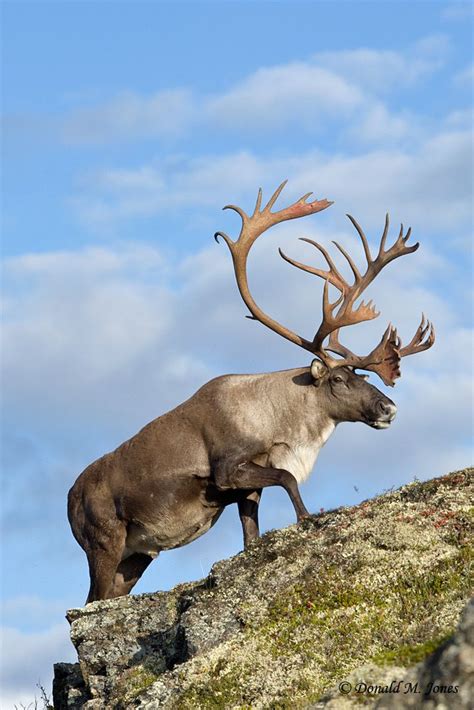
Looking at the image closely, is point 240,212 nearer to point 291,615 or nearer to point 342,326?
point 342,326

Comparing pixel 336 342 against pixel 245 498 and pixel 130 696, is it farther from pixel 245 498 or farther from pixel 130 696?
pixel 130 696

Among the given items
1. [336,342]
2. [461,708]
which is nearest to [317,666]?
[461,708]

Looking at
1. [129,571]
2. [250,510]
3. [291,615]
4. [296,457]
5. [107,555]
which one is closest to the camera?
[291,615]

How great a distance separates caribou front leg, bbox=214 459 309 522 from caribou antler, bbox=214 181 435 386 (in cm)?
174

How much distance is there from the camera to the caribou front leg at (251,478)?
13.6 m

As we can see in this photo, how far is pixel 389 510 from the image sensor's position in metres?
11.2

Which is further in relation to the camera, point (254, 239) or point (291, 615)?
point (254, 239)

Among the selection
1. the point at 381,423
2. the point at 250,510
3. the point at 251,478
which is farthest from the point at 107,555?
the point at 381,423

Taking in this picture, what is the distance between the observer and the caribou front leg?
44.6ft

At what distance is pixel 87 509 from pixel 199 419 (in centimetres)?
176

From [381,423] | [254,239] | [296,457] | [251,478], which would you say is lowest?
[251,478]

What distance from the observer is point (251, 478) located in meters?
13.8

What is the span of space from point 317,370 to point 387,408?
95 centimetres

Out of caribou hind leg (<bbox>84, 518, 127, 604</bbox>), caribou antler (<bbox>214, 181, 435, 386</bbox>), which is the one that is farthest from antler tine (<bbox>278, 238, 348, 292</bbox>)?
caribou hind leg (<bbox>84, 518, 127, 604</bbox>)
